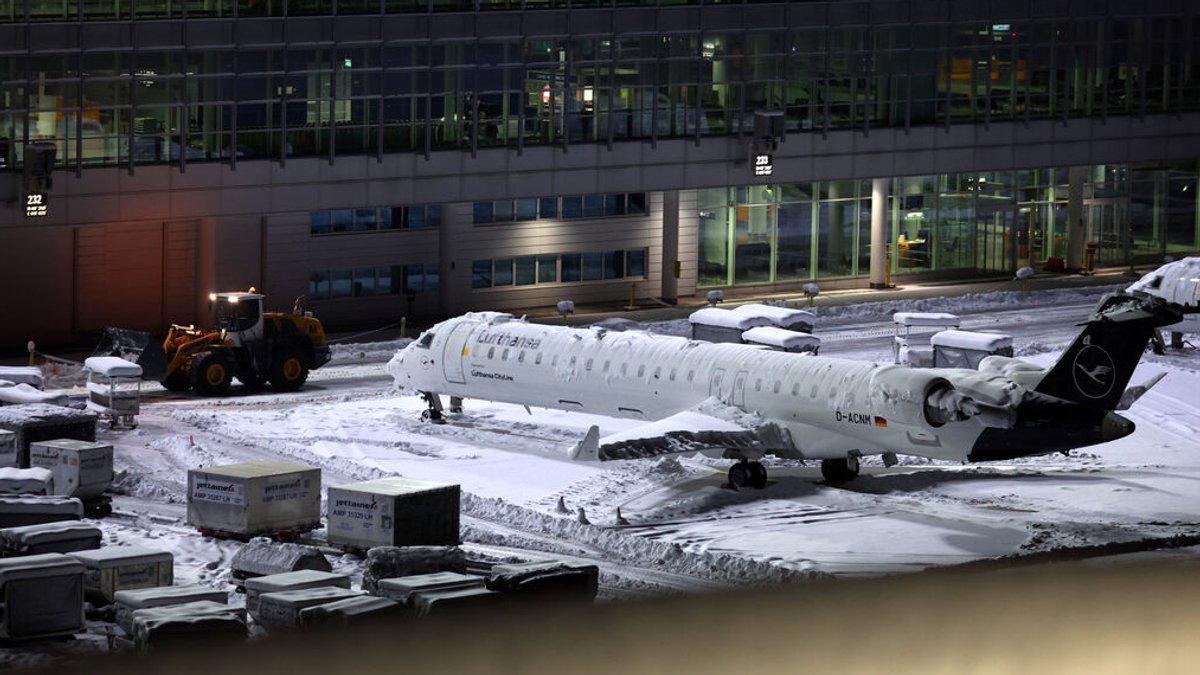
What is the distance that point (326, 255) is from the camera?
248ft

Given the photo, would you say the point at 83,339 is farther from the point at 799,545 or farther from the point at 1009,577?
the point at 1009,577

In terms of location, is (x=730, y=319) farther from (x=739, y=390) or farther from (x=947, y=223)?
(x=947, y=223)

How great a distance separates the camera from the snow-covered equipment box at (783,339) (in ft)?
206

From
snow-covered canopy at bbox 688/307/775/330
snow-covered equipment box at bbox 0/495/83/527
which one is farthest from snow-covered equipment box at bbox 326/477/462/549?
snow-covered canopy at bbox 688/307/775/330

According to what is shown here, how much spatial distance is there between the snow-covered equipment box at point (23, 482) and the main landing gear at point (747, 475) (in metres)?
17.0

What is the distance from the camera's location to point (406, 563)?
3819 centimetres

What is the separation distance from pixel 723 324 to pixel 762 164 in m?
18.0

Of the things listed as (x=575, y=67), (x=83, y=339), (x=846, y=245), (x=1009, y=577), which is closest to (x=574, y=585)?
(x=1009, y=577)

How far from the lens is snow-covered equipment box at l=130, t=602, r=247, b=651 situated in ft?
98.6

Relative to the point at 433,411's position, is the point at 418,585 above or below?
below

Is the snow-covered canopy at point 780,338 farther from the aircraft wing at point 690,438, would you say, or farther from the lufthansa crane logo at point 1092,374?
the lufthansa crane logo at point 1092,374

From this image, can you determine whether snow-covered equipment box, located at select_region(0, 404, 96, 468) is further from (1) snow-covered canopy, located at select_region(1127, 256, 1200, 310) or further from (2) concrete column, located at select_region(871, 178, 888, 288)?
(2) concrete column, located at select_region(871, 178, 888, 288)

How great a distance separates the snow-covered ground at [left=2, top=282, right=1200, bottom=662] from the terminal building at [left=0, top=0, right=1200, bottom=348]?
32.9ft

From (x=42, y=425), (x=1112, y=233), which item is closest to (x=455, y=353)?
(x=42, y=425)
